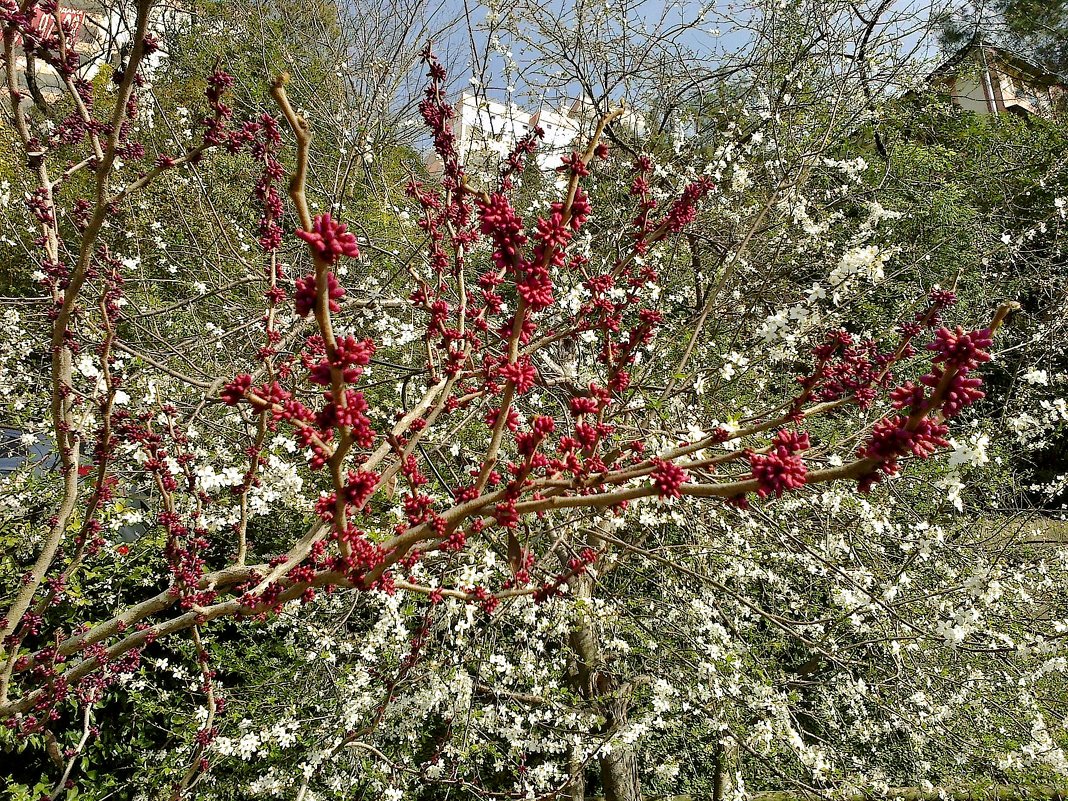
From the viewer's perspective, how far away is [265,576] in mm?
1772

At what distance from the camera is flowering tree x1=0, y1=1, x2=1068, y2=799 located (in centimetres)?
123

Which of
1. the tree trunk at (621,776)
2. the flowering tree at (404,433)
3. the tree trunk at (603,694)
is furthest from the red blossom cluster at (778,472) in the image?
the tree trunk at (621,776)

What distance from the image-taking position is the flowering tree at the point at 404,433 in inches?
48.3

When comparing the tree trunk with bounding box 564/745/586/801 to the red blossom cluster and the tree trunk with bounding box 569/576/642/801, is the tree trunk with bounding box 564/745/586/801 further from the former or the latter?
the red blossom cluster

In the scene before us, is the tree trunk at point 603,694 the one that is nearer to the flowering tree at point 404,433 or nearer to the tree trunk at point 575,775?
the flowering tree at point 404,433

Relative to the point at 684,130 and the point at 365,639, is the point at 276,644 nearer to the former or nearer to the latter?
the point at 365,639

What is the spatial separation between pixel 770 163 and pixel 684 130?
1.25m

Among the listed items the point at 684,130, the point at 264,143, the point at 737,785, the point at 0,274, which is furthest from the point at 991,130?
the point at 0,274

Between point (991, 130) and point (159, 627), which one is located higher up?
point (991, 130)

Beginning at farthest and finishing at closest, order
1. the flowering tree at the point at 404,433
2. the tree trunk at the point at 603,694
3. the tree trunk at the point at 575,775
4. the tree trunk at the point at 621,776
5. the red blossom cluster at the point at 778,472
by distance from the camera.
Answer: the tree trunk at the point at 621,776, the tree trunk at the point at 603,694, the tree trunk at the point at 575,775, the flowering tree at the point at 404,433, the red blossom cluster at the point at 778,472

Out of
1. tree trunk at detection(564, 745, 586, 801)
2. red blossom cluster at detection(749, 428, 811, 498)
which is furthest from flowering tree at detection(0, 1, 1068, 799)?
tree trunk at detection(564, 745, 586, 801)

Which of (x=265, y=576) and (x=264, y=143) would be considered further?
(x=264, y=143)

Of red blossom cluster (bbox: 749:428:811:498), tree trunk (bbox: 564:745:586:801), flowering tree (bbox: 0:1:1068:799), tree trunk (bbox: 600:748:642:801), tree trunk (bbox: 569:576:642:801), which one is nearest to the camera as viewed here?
red blossom cluster (bbox: 749:428:811:498)

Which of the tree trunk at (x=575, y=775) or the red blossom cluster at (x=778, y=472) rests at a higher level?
the red blossom cluster at (x=778, y=472)
